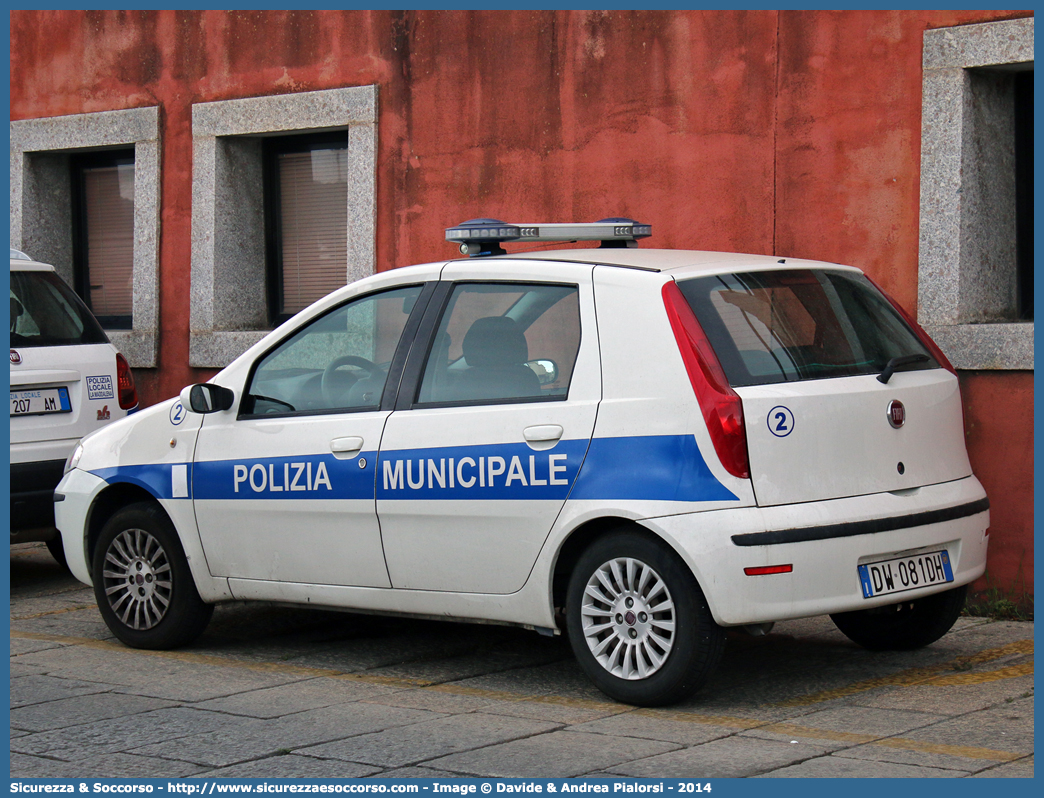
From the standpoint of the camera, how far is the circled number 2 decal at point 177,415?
256 inches

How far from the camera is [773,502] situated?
16.4 feet

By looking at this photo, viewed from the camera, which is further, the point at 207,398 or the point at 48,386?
the point at 48,386

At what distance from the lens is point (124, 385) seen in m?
8.75

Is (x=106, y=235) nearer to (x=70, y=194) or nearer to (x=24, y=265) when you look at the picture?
(x=70, y=194)

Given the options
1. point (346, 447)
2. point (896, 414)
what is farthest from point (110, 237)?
point (896, 414)

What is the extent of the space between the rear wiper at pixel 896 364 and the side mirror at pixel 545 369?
1.22 meters

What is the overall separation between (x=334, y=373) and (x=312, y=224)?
4.94 meters

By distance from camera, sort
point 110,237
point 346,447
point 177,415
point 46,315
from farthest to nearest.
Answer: point 110,237
point 46,315
point 177,415
point 346,447

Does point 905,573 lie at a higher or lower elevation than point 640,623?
higher

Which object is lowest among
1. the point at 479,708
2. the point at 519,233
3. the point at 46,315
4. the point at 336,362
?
the point at 479,708

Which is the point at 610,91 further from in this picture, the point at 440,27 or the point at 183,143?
the point at 183,143

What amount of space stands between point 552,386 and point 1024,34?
347 centimetres

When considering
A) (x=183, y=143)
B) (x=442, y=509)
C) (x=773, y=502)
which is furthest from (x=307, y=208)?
(x=773, y=502)

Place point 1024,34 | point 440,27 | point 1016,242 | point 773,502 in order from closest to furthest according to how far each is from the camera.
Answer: point 773,502 < point 1024,34 < point 1016,242 < point 440,27
